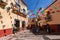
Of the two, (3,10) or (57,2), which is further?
(57,2)

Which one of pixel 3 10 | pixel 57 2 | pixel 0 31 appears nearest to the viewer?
pixel 0 31

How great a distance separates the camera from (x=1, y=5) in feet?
67.9

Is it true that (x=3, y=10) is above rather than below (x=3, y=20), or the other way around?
A: above

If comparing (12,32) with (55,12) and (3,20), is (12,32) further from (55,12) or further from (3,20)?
(55,12)

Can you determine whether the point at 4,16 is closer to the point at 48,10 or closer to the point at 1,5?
the point at 1,5

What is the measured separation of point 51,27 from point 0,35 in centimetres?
1456

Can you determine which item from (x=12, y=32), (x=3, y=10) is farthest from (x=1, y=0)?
(x=12, y=32)

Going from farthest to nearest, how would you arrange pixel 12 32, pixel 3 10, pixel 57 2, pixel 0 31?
pixel 57 2 → pixel 12 32 → pixel 3 10 → pixel 0 31

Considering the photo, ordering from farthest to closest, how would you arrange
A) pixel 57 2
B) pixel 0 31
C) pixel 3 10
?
pixel 57 2 → pixel 3 10 → pixel 0 31

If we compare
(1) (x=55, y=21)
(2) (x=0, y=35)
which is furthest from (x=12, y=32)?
(1) (x=55, y=21)

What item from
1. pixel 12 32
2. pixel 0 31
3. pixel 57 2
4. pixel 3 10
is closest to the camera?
pixel 0 31

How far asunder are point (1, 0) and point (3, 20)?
315 centimetres

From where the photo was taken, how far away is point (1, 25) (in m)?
20.9

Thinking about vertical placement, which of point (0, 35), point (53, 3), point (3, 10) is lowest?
point (0, 35)
